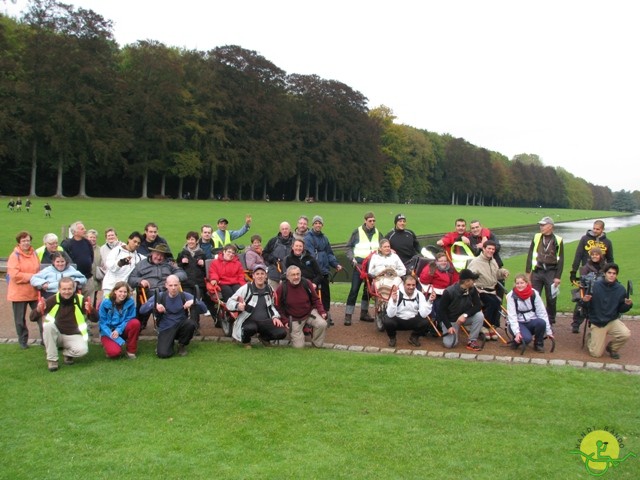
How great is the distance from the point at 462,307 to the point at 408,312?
2.71 ft

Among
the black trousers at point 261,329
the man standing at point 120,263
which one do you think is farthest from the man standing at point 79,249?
the black trousers at point 261,329

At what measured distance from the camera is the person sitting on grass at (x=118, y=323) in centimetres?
787

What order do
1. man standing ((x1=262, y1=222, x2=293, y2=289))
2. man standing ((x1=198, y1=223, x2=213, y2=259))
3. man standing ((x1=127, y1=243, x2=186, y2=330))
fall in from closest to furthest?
man standing ((x1=127, y1=243, x2=186, y2=330)) → man standing ((x1=262, y1=222, x2=293, y2=289)) → man standing ((x1=198, y1=223, x2=213, y2=259))

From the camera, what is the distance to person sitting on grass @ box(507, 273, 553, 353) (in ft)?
26.9

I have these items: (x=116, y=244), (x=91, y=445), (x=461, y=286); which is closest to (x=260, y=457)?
(x=91, y=445)

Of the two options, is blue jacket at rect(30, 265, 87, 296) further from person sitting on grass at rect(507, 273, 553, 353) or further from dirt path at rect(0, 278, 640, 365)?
person sitting on grass at rect(507, 273, 553, 353)

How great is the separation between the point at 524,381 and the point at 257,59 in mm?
56885

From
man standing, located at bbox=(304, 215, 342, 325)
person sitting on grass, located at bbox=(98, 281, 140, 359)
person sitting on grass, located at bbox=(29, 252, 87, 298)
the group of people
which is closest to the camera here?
person sitting on grass, located at bbox=(98, 281, 140, 359)

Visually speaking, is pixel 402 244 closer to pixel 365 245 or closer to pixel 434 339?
pixel 365 245

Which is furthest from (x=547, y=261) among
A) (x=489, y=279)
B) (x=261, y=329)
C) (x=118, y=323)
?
(x=118, y=323)

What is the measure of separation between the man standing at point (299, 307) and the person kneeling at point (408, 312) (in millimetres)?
1038

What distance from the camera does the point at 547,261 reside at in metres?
9.65

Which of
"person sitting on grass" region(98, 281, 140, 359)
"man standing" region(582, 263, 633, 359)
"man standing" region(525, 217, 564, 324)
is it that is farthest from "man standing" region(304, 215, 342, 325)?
"man standing" region(582, 263, 633, 359)

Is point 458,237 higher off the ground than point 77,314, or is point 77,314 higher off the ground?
point 458,237
